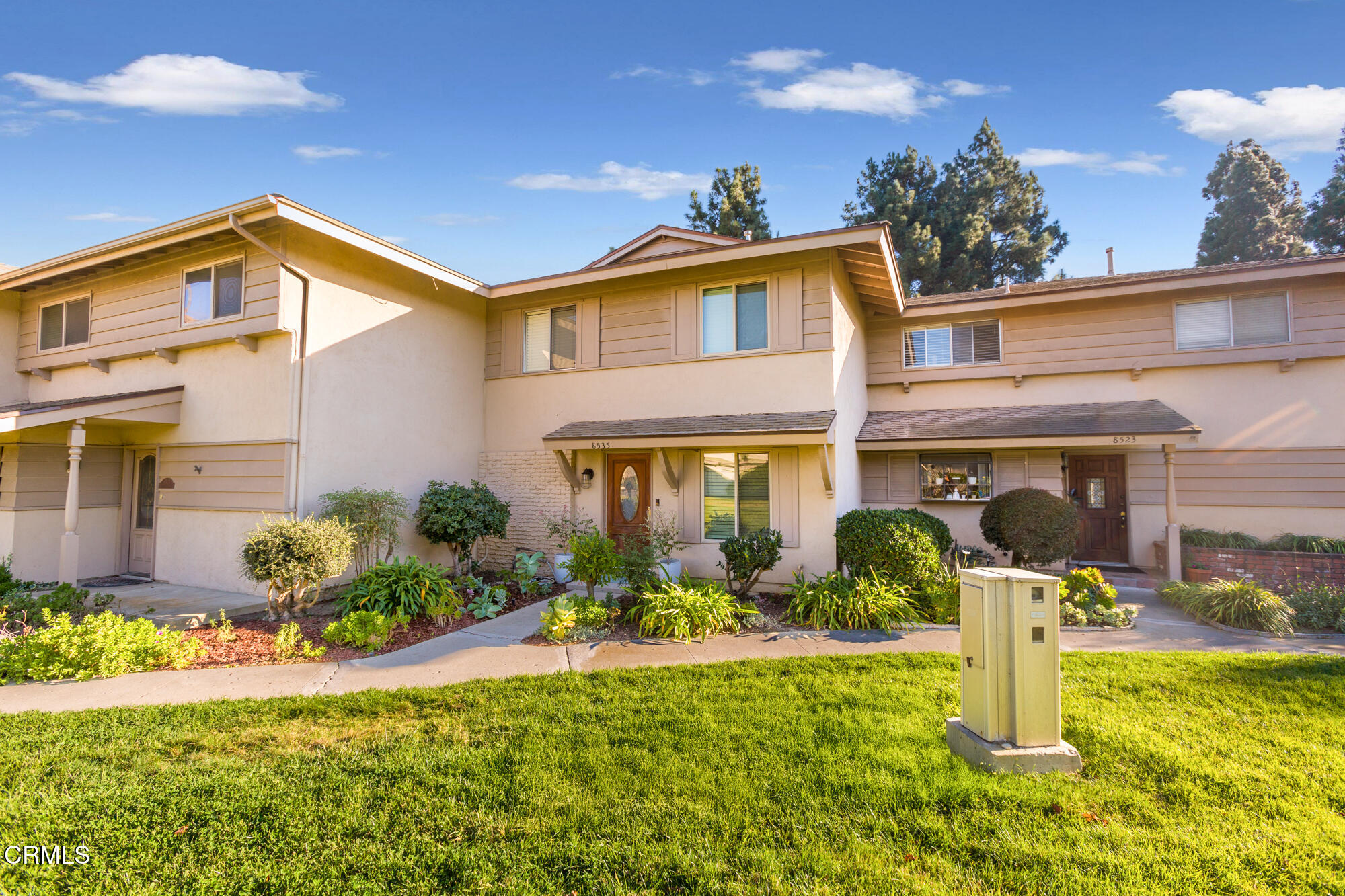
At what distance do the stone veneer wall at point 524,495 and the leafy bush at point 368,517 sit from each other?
85.6 inches

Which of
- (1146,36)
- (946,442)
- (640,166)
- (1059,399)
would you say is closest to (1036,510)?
(946,442)

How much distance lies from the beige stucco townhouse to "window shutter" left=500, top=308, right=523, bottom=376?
44 mm

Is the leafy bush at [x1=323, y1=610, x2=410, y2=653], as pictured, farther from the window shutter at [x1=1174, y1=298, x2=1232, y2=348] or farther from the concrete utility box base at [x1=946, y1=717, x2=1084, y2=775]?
the window shutter at [x1=1174, y1=298, x2=1232, y2=348]

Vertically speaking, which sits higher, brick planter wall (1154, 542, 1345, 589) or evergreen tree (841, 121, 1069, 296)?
evergreen tree (841, 121, 1069, 296)

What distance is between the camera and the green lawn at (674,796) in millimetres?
2732

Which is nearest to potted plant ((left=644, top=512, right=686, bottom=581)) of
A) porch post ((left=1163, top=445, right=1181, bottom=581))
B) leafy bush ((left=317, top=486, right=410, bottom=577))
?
leafy bush ((left=317, top=486, right=410, bottom=577))

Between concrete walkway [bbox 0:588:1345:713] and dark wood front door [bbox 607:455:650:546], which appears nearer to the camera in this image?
concrete walkway [bbox 0:588:1345:713]

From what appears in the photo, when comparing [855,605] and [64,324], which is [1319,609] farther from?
[64,324]

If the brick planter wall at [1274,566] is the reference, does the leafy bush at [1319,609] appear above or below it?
below

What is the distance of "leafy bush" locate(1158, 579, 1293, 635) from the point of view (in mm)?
7078

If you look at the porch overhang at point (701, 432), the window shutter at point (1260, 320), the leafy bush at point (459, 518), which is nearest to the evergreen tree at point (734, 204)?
the window shutter at point (1260, 320)

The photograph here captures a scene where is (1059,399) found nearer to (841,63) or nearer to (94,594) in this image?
(841,63)

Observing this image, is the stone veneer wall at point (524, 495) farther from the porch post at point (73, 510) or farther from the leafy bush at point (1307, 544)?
the leafy bush at point (1307, 544)

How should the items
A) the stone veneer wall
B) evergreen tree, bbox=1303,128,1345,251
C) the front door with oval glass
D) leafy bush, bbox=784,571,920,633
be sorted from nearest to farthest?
leafy bush, bbox=784,571,920,633 < the front door with oval glass < the stone veneer wall < evergreen tree, bbox=1303,128,1345,251
